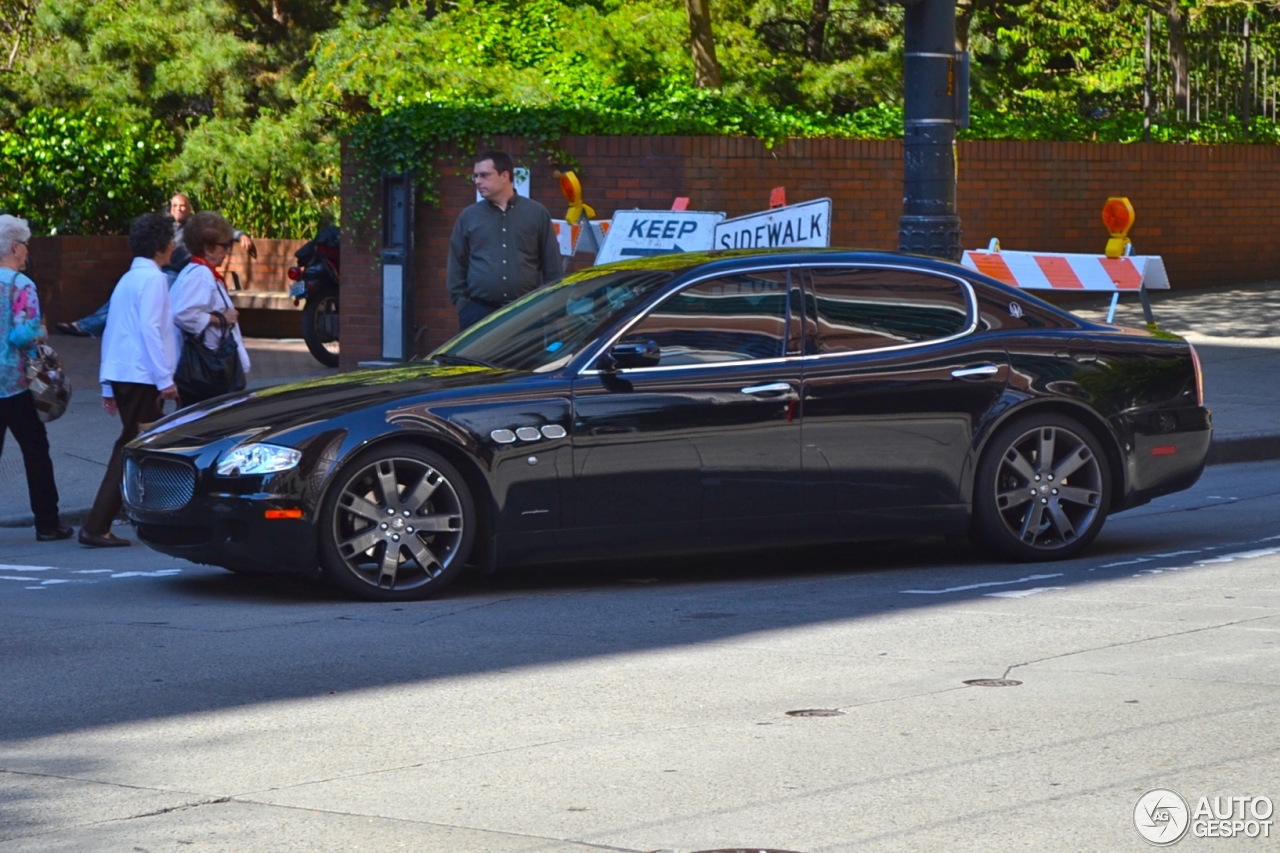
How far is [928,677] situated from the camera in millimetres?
6891

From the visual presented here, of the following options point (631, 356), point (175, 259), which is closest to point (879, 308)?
point (631, 356)

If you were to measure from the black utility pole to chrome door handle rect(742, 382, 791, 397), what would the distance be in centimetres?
407

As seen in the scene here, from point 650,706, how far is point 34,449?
5533mm

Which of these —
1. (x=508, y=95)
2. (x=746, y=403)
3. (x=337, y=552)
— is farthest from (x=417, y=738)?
(x=508, y=95)

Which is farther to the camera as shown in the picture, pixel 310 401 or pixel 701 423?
pixel 701 423

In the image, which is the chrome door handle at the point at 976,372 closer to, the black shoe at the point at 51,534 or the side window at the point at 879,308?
the side window at the point at 879,308

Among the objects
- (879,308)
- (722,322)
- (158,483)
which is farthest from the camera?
(879,308)

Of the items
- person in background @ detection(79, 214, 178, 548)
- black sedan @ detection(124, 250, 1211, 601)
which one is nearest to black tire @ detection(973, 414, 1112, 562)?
black sedan @ detection(124, 250, 1211, 601)

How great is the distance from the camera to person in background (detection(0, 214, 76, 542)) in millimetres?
10664

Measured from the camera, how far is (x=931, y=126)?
42.1 ft

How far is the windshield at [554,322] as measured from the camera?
8961mm

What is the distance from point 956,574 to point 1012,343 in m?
1.10

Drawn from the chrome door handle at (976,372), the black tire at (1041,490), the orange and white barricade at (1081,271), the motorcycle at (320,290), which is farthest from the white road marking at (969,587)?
the motorcycle at (320,290)

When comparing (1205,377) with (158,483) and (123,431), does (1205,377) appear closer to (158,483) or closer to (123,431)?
(123,431)
